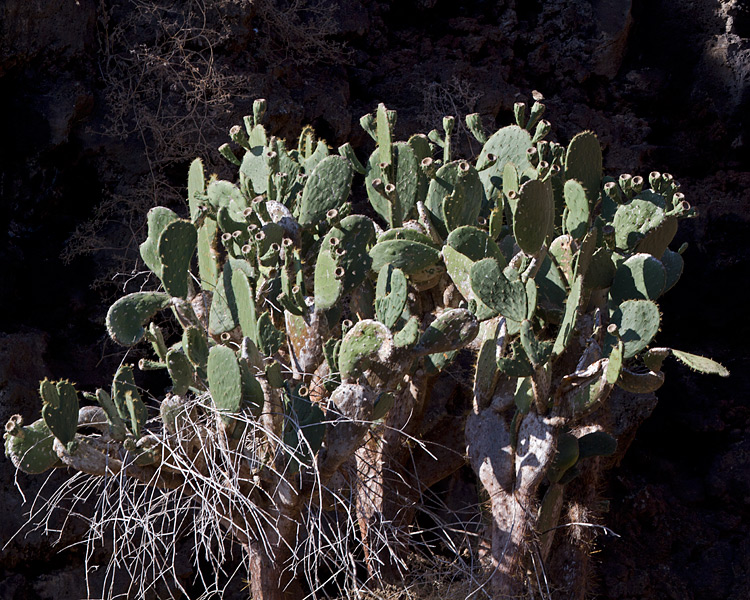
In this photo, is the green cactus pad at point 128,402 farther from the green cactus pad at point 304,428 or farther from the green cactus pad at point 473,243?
the green cactus pad at point 473,243

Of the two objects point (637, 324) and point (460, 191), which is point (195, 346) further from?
point (637, 324)

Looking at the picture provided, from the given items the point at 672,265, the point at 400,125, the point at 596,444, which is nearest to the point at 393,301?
the point at 596,444

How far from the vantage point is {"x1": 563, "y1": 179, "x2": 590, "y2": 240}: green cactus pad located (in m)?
2.11

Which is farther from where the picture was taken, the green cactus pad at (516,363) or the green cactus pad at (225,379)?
the green cactus pad at (516,363)

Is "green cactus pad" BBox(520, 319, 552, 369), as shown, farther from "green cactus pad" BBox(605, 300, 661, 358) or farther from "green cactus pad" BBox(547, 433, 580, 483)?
"green cactus pad" BBox(547, 433, 580, 483)

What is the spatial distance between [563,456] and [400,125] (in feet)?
6.77

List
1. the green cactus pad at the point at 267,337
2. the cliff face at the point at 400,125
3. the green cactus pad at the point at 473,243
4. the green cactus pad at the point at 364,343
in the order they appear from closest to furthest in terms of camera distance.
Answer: the green cactus pad at the point at 364,343, the green cactus pad at the point at 267,337, the green cactus pad at the point at 473,243, the cliff face at the point at 400,125

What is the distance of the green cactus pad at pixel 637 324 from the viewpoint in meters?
1.93

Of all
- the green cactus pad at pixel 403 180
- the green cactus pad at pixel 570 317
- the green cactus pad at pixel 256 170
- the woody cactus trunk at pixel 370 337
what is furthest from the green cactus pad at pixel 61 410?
the green cactus pad at pixel 570 317

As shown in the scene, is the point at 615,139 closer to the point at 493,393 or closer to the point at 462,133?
the point at 462,133

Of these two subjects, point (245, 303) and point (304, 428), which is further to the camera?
point (245, 303)

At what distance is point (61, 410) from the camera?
5.55 feet

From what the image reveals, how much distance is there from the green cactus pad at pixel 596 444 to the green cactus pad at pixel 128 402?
1.21 m

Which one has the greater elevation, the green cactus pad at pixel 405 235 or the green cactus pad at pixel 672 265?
the green cactus pad at pixel 405 235
